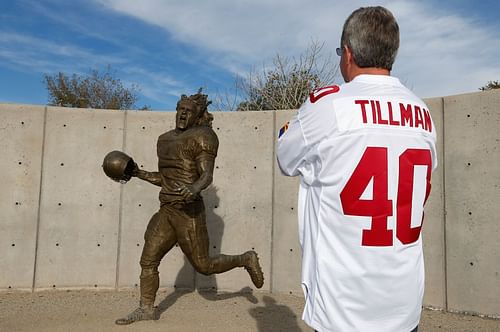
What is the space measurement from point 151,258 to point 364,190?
3038mm

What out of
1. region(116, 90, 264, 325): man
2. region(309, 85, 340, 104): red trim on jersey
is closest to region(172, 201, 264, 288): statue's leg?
region(116, 90, 264, 325): man

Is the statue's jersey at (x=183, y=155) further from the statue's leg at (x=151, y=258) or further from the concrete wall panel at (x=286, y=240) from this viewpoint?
the concrete wall panel at (x=286, y=240)

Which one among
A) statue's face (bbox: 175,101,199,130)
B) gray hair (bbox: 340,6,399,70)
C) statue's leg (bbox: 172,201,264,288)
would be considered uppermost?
statue's face (bbox: 175,101,199,130)

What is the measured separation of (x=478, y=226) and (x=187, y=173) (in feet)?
9.79

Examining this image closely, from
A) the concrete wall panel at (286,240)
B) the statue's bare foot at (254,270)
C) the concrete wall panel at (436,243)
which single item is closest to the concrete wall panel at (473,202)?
the concrete wall panel at (436,243)

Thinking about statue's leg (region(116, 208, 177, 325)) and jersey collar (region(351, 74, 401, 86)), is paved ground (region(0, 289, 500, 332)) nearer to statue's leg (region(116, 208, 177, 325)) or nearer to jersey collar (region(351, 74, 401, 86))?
statue's leg (region(116, 208, 177, 325))

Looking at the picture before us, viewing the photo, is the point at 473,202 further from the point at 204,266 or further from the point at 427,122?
the point at 427,122

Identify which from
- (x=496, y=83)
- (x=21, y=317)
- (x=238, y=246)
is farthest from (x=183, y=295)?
(x=496, y=83)

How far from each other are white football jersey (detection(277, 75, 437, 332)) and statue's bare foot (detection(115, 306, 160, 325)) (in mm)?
2982

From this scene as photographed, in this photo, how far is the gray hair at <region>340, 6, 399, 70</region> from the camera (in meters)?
1.32

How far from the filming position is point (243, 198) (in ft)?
18.0

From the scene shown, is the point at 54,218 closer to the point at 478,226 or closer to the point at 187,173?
the point at 187,173

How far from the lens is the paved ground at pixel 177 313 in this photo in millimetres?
3961

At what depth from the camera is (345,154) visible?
4.13 feet
